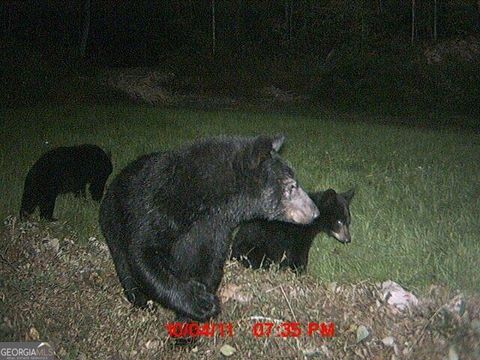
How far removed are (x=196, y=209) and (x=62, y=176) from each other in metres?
3.73

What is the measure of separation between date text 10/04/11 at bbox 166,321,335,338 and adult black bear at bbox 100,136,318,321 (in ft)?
0.30

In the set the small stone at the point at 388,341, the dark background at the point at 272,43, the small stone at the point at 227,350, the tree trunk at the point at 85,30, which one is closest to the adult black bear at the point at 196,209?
the small stone at the point at 227,350

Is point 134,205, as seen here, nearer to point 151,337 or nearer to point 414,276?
point 151,337

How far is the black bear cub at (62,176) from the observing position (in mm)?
6914

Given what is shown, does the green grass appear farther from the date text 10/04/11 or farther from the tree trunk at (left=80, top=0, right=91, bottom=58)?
the tree trunk at (left=80, top=0, right=91, bottom=58)

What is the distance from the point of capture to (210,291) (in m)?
4.39

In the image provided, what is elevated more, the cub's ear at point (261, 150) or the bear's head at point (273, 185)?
the cub's ear at point (261, 150)

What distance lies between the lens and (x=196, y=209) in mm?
4098

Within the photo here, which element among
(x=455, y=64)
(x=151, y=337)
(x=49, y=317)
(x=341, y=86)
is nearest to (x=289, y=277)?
(x=151, y=337)

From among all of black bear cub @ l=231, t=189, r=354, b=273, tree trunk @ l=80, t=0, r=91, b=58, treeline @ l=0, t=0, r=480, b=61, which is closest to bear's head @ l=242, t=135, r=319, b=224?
black bear cub @ l=231, t=189, r=354, b=273

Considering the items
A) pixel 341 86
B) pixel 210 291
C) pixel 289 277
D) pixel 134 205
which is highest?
pixel 134 205

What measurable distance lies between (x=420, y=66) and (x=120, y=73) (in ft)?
47.8

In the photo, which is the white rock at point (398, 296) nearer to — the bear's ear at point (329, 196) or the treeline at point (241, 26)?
the bear's ear at point (329, 196)
